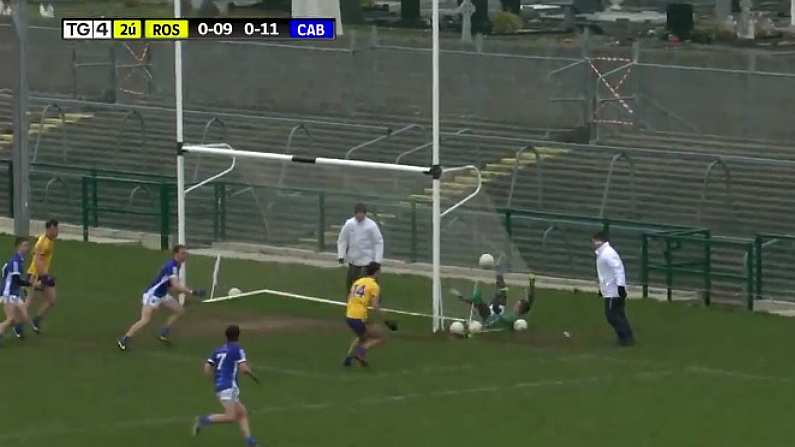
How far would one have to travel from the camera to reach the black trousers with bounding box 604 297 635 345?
28406 millimetres

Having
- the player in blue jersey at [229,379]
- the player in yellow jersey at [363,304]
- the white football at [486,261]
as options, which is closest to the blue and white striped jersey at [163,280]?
the player in yellow jersey at [363,304]

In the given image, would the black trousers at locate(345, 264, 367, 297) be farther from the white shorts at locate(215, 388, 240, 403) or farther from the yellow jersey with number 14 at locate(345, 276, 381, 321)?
the white shorts at locate(215, 388, 240, 403)

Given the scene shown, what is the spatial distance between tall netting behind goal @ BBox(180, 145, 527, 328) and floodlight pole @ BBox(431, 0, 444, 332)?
0.14 m

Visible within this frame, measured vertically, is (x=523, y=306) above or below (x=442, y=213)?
below

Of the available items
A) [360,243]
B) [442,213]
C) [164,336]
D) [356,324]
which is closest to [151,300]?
[164,336]

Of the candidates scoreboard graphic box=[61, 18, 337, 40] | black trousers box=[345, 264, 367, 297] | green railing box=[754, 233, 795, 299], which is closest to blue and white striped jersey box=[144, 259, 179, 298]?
black trousers box=[345, 264, 367, 297]

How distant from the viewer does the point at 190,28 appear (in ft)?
101

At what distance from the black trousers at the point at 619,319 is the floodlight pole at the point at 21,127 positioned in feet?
30.6

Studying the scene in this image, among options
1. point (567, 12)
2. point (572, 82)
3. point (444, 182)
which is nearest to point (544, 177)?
point (572, 82)

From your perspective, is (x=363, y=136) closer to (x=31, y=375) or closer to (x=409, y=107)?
(x=409, y=107)

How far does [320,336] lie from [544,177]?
389 inches

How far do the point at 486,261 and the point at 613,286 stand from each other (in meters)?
2.43

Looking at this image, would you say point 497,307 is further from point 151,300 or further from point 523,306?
point 151,300

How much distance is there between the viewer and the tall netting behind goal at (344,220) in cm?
3031
